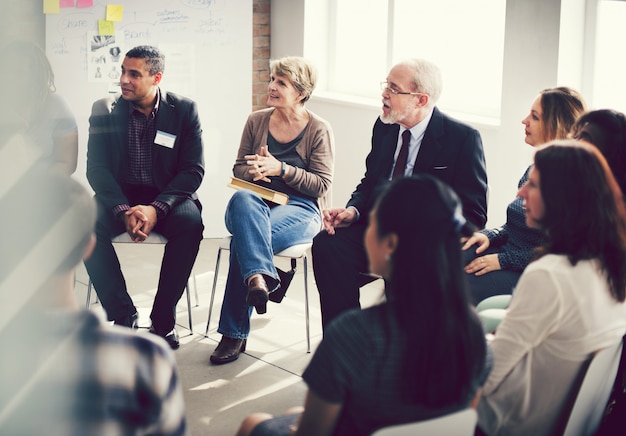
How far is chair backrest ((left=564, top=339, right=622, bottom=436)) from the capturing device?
1761 mm

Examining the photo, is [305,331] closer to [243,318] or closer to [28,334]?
[243,318]

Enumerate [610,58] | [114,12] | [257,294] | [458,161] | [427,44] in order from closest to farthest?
[257,294] → [458,161] → [610,58] → [114,12] → [427,44]

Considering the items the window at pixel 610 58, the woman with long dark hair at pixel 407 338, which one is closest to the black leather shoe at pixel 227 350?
the woman with long dark hair at pixel 407 338

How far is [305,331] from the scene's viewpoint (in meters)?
3.73

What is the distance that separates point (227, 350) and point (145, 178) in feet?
3.00

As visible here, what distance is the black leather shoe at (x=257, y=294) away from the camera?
3.12m

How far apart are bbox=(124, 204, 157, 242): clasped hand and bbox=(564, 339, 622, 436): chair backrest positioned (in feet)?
6.97

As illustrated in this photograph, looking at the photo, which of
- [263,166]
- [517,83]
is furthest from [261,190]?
[517,83]

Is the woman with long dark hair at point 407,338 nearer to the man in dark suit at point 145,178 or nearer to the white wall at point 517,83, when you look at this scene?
the man in dark suit at point 145,178

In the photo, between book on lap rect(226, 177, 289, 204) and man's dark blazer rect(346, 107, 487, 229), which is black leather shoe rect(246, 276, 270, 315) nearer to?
book on lap rect(226, 177, 289, 204)

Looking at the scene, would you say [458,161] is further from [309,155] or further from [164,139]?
[164,139]

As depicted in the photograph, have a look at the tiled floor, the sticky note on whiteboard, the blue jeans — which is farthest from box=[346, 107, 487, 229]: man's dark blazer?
the sticky note on whiteboard

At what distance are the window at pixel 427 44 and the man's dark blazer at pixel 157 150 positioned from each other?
1848 millimetres

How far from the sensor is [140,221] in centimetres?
346
